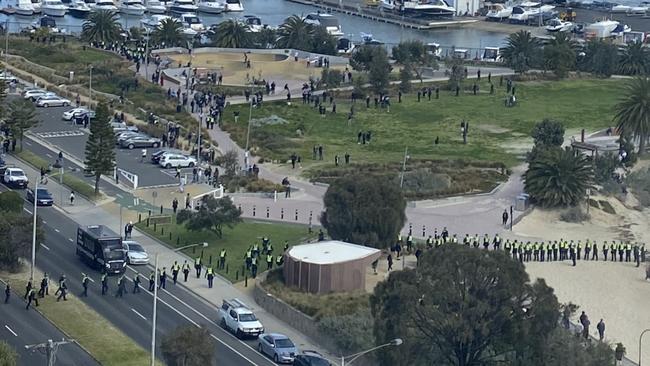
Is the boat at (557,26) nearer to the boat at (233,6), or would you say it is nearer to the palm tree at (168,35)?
the boat at (233,6)

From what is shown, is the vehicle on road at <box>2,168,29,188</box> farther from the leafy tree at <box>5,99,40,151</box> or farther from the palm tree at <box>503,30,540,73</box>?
the palm tree at <box>503,30,540,73</box>

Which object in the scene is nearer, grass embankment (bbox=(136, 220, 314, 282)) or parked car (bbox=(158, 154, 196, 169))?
grass embankment (bbox=(136, 220, 314, 282))

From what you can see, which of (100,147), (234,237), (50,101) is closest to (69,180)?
(100,147)

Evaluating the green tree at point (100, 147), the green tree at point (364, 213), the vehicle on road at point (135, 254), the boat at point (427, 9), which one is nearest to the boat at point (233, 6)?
the boat at point (427, 9)

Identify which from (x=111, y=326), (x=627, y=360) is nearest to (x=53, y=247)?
(x=111, y=326)

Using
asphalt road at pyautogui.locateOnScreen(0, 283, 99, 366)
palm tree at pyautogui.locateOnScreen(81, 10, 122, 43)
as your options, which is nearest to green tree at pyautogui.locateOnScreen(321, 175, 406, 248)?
asphalt road at pyautogui.locateOnScreen(0, 283, 99, 366)

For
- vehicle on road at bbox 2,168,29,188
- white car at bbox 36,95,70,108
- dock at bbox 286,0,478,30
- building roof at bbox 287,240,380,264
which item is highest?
dock at bbox 286,0,478,30

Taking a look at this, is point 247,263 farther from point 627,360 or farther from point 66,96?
point 66,96

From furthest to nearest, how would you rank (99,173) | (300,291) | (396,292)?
(99,173) < (300,291) < (396,292)
